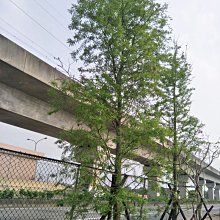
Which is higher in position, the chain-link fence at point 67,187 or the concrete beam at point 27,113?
the concrete beam at point 27,113

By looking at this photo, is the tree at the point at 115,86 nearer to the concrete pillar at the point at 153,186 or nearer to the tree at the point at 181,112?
the concrete pillar at the point at 153,186

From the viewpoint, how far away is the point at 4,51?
41.5 ft

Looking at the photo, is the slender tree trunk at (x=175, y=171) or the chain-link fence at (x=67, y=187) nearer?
the chain-link fence at (x=67, y=187)

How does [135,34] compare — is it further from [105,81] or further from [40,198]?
[40,198]

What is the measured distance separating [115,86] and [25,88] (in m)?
9.79

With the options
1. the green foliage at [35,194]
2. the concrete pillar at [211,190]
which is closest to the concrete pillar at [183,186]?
the green foliage at [35,194]

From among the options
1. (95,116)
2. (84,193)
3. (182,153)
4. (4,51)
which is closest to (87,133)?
(95,116)

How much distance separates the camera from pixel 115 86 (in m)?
6.47

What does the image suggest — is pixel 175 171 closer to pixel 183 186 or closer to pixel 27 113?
pixel 183 186

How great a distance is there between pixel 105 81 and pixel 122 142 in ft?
4.09

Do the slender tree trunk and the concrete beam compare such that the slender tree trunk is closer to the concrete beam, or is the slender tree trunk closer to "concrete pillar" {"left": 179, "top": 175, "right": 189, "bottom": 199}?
"concrete pillar" {"left": 179, "top": 175, "right": 189, "bottom": 199}

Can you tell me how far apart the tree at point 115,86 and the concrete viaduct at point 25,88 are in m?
4.85

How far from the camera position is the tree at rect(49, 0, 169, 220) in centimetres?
616

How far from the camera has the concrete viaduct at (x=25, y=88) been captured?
1316 cm
